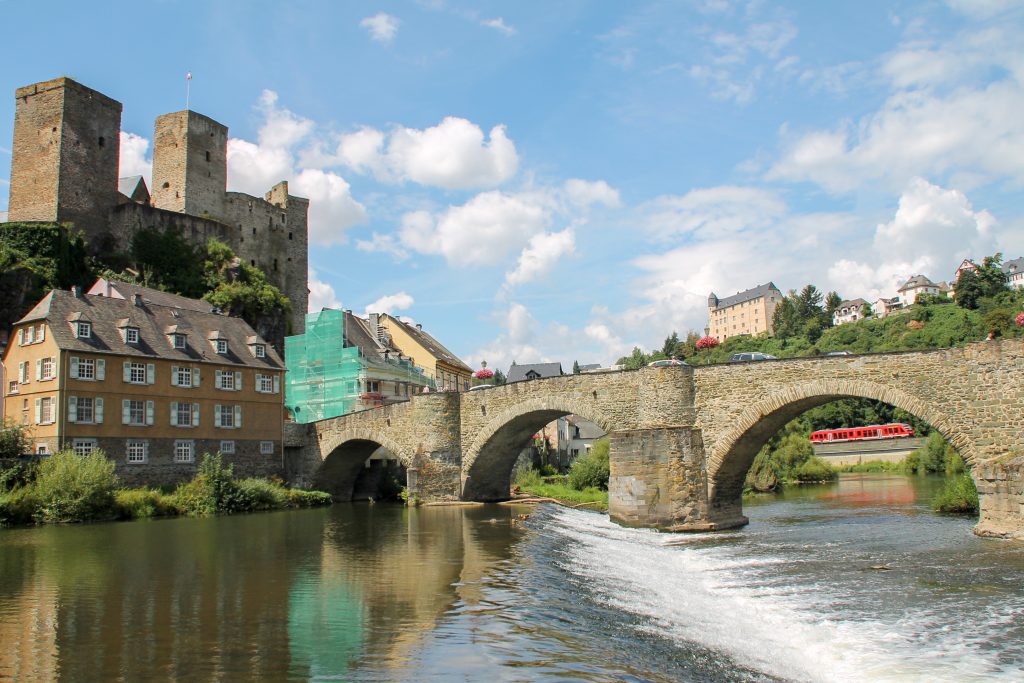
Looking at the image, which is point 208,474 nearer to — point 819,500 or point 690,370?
point 690,370

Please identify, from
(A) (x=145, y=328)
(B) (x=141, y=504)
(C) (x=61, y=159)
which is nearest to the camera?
(B) (x=141, y=504)

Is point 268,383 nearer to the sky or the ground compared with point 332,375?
nearer to the ground

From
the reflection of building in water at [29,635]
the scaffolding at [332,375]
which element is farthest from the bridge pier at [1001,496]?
the scaffolding at [332,375]

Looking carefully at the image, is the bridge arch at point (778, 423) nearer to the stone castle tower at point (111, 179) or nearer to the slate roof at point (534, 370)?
the slate roof at point (534, 370)

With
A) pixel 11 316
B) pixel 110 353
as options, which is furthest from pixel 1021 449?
pixel 11 316

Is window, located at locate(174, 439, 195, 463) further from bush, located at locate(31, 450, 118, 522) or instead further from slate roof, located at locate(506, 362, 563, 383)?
slate roof, located at locate(506, 362, 563, 383)

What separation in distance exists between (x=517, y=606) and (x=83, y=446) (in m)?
24.8

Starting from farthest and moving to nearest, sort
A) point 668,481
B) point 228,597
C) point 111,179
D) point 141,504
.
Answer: point 111,179
point 141,504
point 668,481
point 228,597

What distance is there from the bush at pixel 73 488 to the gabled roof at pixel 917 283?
119 metres

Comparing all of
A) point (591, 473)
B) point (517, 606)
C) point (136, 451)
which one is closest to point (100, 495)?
point (136, 451)

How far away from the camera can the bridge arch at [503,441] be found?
25.8m

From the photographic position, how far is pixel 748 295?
134 metres

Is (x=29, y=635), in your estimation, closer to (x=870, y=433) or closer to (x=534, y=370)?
(x=534, y=370)

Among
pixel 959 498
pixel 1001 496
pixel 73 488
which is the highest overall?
pixel 73 488
